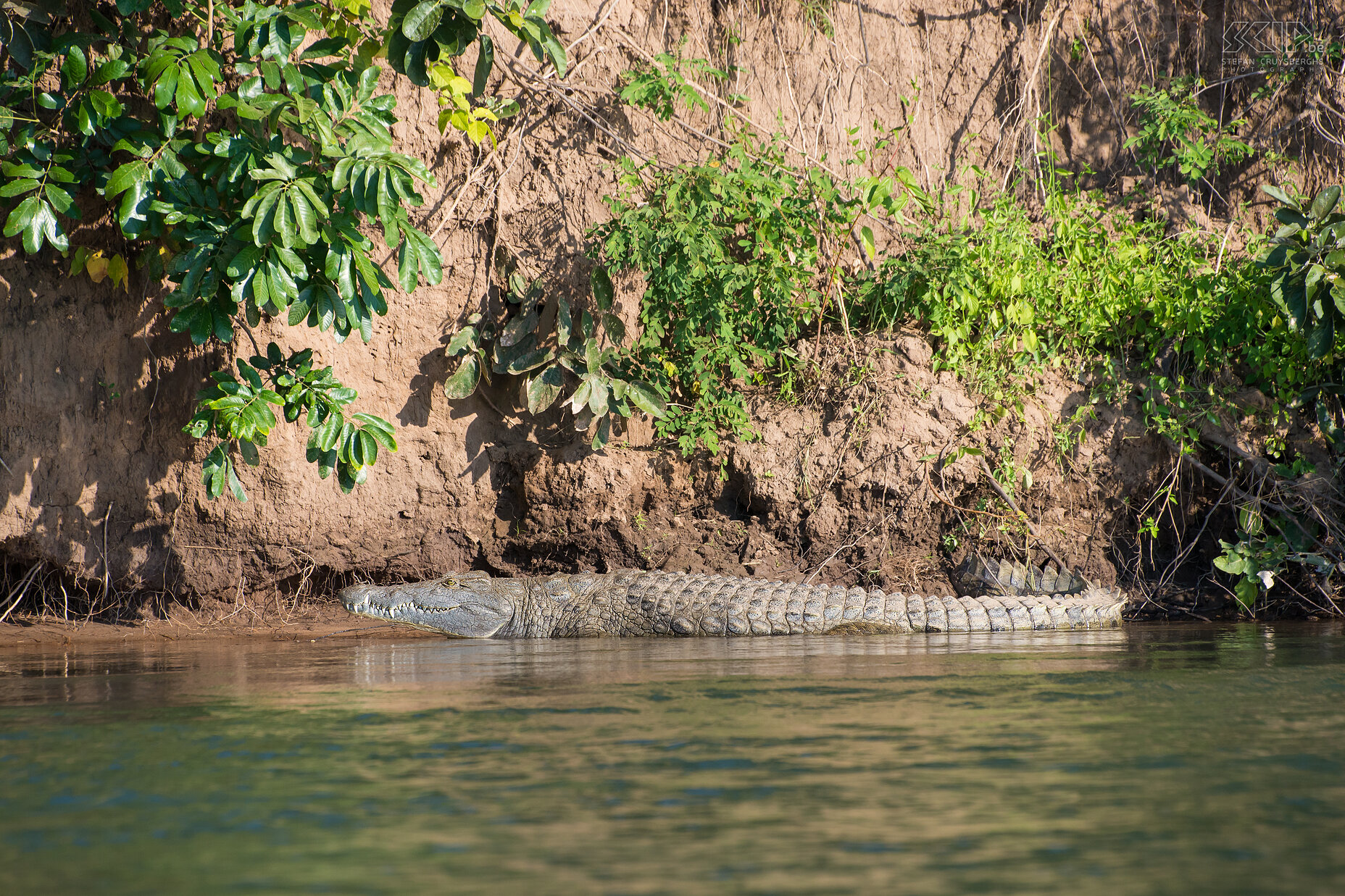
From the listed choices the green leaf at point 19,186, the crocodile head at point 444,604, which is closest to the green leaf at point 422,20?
the green leaf at point 19,186

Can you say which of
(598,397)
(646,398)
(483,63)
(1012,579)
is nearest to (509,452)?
(598,397)

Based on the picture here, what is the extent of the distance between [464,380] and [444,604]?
1159mm

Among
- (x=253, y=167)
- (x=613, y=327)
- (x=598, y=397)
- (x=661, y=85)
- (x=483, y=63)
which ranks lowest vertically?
(x=598, y=397)

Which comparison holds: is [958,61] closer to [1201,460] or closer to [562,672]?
[1201,460]

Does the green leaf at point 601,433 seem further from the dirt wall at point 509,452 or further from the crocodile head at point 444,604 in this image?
the crocodile head at point 444,604

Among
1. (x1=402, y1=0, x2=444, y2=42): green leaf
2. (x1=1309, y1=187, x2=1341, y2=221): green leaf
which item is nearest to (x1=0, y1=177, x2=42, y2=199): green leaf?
(x1=402, y1=0, x2=444, y2=42): green leaf

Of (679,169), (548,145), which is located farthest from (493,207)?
(679,169)

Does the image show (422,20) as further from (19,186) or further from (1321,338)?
(1321,338)

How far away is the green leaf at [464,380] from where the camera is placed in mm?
5133

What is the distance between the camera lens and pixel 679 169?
512 cm

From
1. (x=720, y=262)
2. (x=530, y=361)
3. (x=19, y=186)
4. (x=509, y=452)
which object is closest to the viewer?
(x=19, y=186)

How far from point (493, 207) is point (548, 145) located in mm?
461

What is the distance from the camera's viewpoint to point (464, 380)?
5.16 meters

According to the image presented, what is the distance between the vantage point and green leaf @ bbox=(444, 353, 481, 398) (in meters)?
5.13
